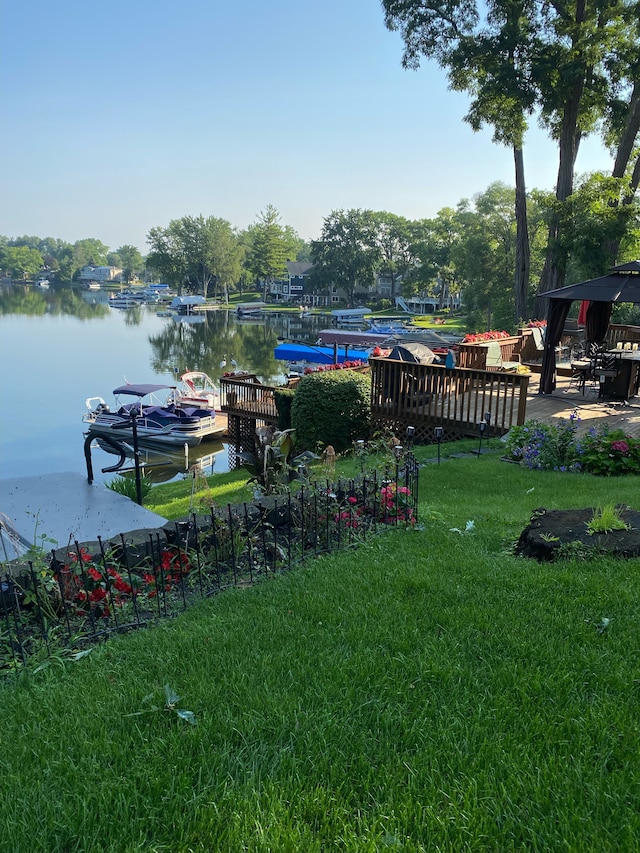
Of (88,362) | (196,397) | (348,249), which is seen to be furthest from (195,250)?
(196,397)

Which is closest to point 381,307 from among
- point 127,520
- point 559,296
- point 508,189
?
point 508,189

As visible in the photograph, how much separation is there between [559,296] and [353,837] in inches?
421

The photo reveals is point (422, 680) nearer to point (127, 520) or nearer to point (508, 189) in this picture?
point (127, 520)

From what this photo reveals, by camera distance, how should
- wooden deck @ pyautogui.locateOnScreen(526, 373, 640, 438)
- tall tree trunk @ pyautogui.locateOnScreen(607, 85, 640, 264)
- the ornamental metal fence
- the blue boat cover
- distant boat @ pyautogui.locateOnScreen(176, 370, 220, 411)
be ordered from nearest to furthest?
the ornamental metal fence
wooden deck @ pyautogui.locateOnScreen(526, 373, 640, 438)
tall tree trunk @ pyautogui.locateOnScreen(607, 85, 640, 264)
distant boat @ pyautogui.locateOnScreen(176, 370, 220, 411)
the blue boat cover

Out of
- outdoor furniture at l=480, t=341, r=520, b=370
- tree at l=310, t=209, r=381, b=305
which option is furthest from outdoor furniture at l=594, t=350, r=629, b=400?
tree at l=310, t=209, r=381, b=305

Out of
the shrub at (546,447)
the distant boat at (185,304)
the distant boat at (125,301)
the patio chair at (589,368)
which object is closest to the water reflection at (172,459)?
the patio chair at (589,368)

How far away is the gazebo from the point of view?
1033 cm

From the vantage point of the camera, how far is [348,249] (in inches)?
3169

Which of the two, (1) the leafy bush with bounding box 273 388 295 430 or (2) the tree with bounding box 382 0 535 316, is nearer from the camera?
(1) the leafy bush with bounding box 273 388 295 430

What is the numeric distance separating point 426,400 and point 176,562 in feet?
24.1

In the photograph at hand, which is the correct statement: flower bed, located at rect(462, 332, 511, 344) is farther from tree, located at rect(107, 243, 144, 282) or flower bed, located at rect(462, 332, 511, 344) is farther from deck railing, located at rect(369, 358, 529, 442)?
tree, located at rect(107, 243, 144, 282)

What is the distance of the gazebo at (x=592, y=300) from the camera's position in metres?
10.3

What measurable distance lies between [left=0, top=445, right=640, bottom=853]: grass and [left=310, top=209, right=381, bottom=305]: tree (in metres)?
80.4

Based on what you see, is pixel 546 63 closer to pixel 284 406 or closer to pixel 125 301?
pixel 284 406
